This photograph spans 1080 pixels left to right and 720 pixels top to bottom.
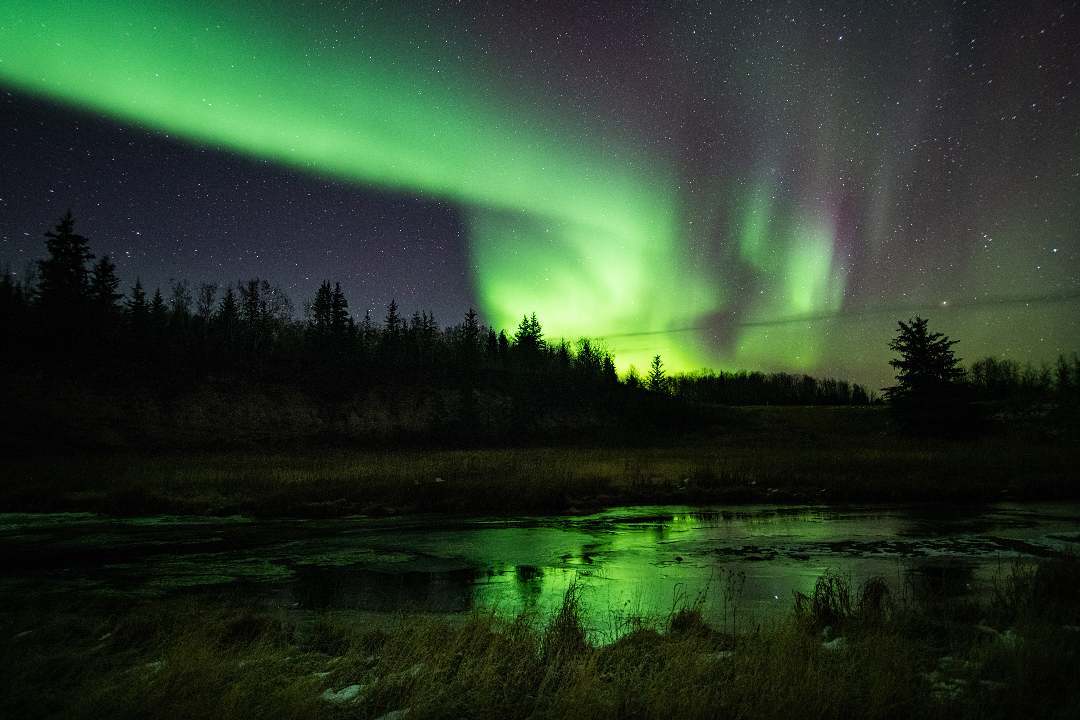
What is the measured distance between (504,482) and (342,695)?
27.5 meters

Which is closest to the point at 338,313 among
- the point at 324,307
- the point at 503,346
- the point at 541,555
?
the point at 324,307

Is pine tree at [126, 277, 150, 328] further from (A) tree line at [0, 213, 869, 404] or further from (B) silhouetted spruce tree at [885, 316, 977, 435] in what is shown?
(B) silhouetted spruce tree at [885, 316, 977, 435]

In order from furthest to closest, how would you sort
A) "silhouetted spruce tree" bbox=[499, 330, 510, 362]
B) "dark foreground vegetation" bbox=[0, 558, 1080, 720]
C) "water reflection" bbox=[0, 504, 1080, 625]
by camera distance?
"silhouetted spruce tree" bbox=[499, 330, 510, 362] < "water reflection" bbox=[0, 504, 1080, 625] < "dark foreground vegetation" bbox=[0, 558, 1080, 720]

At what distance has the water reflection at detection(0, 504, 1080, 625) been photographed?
44.7 ft

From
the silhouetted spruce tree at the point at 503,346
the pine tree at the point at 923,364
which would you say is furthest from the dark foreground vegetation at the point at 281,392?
the silhouetted spruce tree at the point at 503,346

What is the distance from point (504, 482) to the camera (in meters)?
34.4

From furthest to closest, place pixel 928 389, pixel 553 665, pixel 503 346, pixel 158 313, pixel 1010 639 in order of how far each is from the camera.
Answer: pixel 503 346 → pixel 158 313 → pixel 928 389 → pixel 1010 639 → pixel 553 665

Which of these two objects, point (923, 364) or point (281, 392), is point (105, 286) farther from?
point (923, 364)

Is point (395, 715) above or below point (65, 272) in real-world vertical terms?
below

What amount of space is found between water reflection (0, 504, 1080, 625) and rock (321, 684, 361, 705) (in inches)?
204

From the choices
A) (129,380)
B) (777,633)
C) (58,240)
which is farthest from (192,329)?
(777,633)

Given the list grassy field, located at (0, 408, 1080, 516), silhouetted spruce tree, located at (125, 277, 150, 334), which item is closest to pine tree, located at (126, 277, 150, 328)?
silhouetted spruce tree, located at (125, 277, 150, 334)

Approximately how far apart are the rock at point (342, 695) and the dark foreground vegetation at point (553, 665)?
36 millimetres

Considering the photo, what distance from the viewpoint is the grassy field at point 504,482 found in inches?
1156
